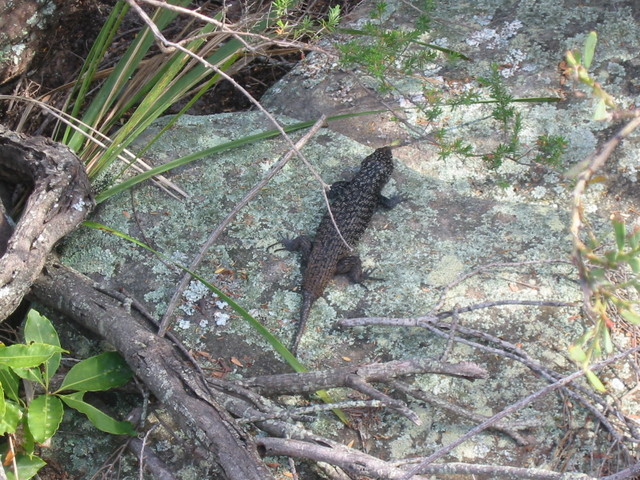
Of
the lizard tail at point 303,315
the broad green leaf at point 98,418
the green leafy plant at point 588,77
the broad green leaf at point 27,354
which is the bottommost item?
the lizard tail at point 303,315

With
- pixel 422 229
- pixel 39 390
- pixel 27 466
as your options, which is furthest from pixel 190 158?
pixel 27 466

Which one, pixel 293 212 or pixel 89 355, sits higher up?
pixel 89 355

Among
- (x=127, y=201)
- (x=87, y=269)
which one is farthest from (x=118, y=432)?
(x=127, y=201)

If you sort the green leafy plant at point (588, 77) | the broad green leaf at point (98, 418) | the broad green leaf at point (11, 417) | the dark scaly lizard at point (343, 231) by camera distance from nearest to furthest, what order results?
the green leafy plant at point (588, 77) → the broad green leaf at point (11, 417) → the broad green leaf at point (98, 418) → the dark scaly lizard at point (343, 231)

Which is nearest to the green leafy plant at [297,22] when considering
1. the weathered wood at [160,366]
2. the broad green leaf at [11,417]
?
the weathered wood at [160,366]

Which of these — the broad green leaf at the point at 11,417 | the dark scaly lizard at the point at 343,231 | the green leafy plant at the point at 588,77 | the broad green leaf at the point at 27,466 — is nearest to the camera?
the green leafy plant at the point at 588,77

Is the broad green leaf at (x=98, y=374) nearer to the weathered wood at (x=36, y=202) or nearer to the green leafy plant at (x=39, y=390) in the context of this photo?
the green leafy plant at (x=39, y=390)

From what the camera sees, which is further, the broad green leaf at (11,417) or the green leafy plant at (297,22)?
the green leafy plant at (297,22)

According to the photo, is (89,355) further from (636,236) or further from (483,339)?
(636,236)
